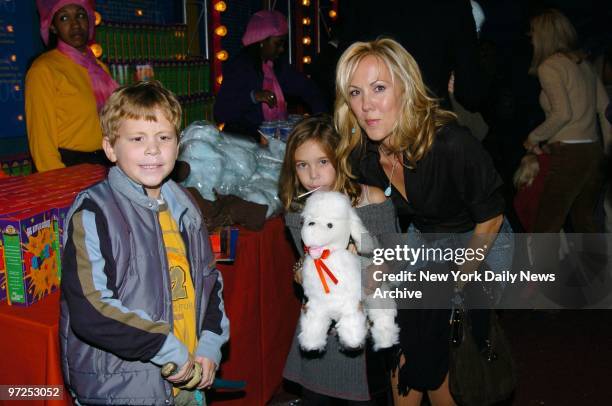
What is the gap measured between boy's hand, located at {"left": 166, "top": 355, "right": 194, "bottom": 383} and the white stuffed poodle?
42cm

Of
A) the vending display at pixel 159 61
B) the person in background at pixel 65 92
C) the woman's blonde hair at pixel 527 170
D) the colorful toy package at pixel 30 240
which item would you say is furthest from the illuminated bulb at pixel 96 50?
the woman's blonde hair at pixel 527 170

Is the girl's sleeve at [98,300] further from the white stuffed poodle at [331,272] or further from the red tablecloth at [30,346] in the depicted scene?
the white stuffed poodle at [331,272]

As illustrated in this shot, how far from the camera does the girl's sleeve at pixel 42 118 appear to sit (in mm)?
2928

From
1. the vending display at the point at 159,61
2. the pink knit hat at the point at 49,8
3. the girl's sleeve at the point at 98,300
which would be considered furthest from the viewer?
the vending display at the point at 159,61

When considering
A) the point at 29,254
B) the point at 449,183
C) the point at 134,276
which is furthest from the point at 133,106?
the point at 449,183

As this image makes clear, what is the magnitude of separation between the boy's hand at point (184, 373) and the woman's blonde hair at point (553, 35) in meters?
3.40

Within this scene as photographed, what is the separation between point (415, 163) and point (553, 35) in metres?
2.58

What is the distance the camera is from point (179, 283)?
1734mm

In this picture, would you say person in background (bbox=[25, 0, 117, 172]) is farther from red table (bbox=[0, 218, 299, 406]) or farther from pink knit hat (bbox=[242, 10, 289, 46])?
pink knit hat (bbox=[242, 10, 289, 46])

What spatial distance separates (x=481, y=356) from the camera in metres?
2.08

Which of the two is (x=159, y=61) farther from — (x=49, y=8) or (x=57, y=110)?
(x=57, y=110)

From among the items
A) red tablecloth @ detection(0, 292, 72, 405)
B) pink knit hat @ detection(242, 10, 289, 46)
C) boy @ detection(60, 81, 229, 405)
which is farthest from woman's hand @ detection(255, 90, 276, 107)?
red tablecloth @ detection(0, 292, 72, 405)

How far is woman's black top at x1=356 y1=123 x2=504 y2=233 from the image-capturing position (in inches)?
79.3

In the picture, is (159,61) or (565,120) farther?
(159,61)
